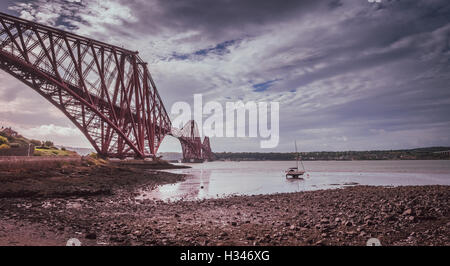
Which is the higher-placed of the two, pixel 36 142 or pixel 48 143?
pixel 36 142

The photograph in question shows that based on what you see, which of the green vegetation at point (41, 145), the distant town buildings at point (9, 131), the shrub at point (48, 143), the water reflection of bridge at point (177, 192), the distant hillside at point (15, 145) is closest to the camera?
the water reflection of bridge at point (177, 192)

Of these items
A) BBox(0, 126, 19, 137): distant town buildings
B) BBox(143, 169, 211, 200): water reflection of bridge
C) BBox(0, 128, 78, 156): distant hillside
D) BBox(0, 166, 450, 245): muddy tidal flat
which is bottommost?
BBox(143, 169, 211, 200): water reflection of bridge

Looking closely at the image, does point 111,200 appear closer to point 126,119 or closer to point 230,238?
point 230,238

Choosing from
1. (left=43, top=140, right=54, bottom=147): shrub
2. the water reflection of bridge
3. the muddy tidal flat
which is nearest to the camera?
the muddy tidal flat

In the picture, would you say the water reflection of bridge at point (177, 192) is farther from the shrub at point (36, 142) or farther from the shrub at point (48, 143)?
the shrub at point (48, 143)

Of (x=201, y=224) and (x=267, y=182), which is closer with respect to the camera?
(x=201, y=224)

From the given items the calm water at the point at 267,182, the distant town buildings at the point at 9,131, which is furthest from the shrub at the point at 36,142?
the calm water at the point at 267,182

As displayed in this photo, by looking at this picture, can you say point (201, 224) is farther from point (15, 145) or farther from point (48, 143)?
point (48, 143)

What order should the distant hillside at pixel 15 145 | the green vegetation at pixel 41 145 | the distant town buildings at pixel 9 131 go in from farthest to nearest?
the distant town buildings at pixel 9 131 → the green vegetation at pixel 41 145 → the distant hillside at pixel 15 145

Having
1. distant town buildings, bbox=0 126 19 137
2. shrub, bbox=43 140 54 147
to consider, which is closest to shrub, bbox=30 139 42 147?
shrub, bbox=43 140 54 147

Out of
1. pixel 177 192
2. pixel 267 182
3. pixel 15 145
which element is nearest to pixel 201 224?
pixel 177 192

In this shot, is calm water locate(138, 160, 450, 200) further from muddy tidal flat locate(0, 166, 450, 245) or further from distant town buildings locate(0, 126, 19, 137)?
distant town buildings locate(0, 126, 19, 137)
